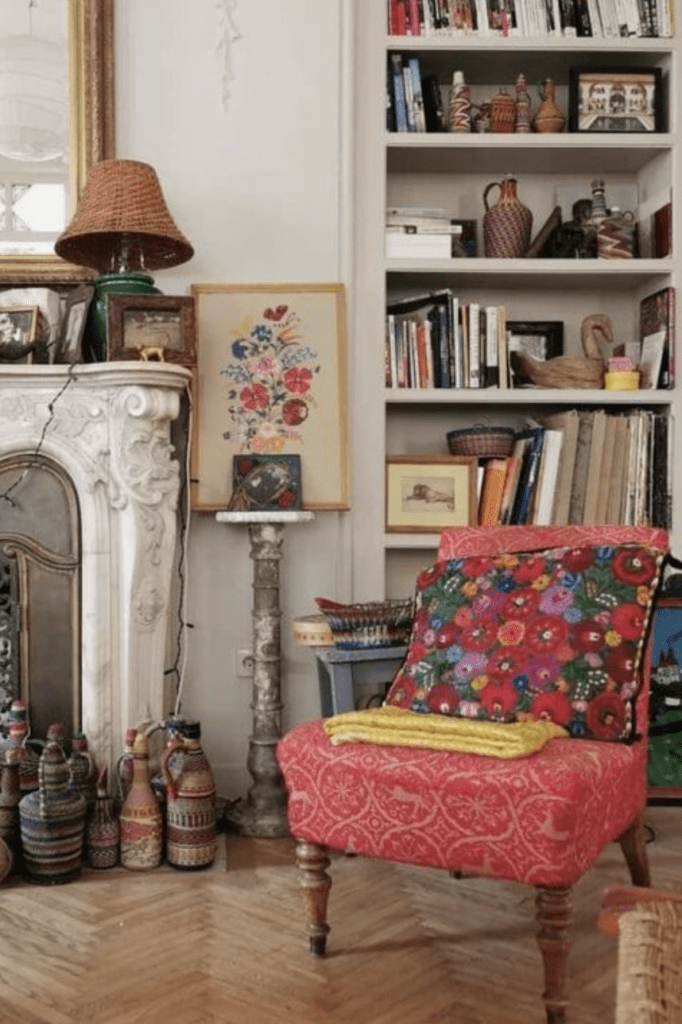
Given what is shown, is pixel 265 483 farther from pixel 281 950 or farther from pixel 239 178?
pixel 281 950

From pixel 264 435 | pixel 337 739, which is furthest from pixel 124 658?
pixel 337 739

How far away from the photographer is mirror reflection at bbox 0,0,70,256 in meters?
3.07

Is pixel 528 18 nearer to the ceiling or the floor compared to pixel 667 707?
nearer to the ceiling

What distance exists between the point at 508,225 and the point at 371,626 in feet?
4.44

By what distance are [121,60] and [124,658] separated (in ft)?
5.87

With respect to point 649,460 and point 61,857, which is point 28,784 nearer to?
point 61,857

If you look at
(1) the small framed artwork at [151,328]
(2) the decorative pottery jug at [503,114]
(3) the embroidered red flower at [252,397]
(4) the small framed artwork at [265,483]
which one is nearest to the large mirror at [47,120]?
(1) the small framed artwork at [151,328]

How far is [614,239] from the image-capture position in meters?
3.21

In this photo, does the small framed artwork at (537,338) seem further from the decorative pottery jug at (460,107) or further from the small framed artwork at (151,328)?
the small framed artwork at (151,328)

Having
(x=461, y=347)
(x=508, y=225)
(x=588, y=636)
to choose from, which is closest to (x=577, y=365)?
(x=461, y=347)

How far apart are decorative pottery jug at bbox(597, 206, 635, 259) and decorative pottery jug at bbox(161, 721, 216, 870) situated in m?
1.89

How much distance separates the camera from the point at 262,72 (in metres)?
3.16

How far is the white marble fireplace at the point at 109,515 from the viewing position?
2.82 meters

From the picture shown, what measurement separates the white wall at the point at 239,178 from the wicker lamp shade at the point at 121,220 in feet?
0.76
